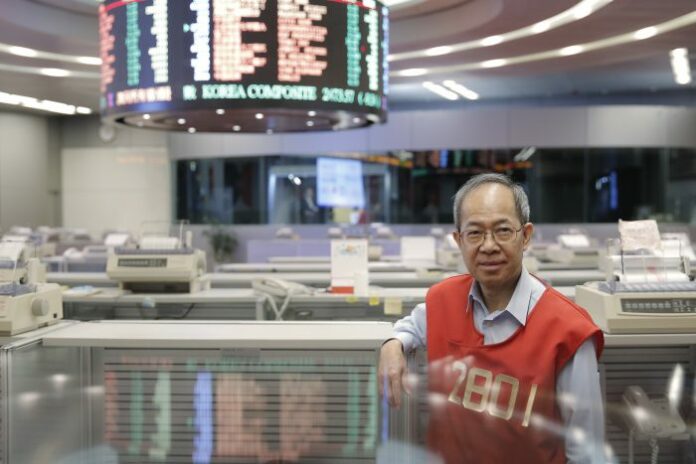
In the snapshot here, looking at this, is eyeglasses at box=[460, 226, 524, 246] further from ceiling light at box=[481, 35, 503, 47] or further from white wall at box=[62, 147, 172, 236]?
white wall at box=[62, 147, 172, 236]

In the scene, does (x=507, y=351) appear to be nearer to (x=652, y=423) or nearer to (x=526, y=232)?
(x=526, y=232)

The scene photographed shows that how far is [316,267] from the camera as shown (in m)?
7.11

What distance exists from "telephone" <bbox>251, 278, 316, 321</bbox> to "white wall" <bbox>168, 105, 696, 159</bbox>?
24.6ft

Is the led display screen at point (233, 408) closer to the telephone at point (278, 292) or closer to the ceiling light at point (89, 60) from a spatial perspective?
the telephone at point (278, 292)

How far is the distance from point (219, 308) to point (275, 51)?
5.95 feet

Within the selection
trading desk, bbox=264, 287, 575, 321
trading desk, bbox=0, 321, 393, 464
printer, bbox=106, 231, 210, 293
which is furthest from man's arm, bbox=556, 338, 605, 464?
printer, bbox=106, 231, 210, 293

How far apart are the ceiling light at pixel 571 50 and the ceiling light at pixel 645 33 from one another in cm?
76

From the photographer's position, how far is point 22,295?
2.51 meters

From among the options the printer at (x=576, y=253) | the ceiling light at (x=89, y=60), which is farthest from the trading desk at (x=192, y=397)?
the ceiling light at (x=89, y=60)

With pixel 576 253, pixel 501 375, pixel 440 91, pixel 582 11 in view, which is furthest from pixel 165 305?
pixel 440 91

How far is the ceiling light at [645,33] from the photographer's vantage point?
746 centimetres

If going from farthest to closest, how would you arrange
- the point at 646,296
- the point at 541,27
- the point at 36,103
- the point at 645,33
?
1. the point at 36,103
2. the point at 645,33
3. the point at 541,27
4. the point at 646,296

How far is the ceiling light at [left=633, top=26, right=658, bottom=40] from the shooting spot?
7.46 metres

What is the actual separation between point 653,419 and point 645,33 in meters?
5.96
